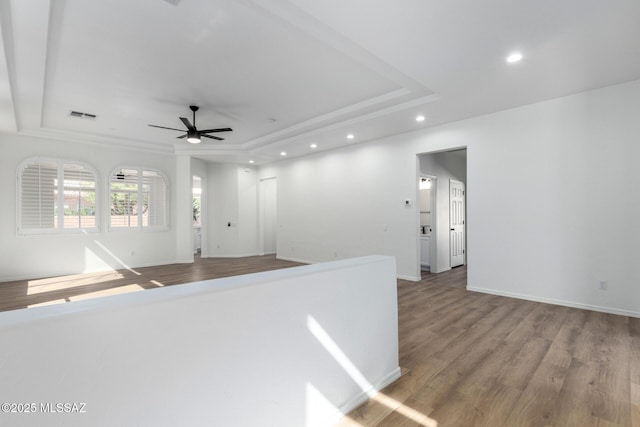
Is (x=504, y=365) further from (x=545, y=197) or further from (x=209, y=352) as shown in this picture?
(x=545, y=197)

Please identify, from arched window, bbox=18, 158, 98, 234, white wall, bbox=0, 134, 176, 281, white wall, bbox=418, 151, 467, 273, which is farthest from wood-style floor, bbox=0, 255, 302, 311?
white wall, bbox=418, 151, 467, 273

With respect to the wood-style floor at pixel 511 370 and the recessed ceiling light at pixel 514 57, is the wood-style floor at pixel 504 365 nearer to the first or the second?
the wood-style floor at pixel 511 370

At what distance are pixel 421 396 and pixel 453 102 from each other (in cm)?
394

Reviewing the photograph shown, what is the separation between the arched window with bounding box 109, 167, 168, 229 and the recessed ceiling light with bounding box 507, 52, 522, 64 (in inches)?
305

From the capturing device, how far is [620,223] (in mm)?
3756

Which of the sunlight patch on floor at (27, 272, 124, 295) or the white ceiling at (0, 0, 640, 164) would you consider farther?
the sunlight patch on floor at (27, 272, 124, 295)

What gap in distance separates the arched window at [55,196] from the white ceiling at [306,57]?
0.99m

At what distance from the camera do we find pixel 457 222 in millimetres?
7332

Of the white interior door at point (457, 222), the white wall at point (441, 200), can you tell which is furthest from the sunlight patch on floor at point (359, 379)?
the white interior door at point (457, 222)

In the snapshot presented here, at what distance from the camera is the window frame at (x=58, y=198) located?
5.94 meters

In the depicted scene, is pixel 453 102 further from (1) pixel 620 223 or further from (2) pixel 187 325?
(2) pixel 187 325

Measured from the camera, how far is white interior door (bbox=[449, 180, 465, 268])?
7.07 metres

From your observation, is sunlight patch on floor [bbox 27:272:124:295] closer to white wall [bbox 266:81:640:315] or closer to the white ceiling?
the white ceiling

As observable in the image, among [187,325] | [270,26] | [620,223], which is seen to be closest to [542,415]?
[187,325]
